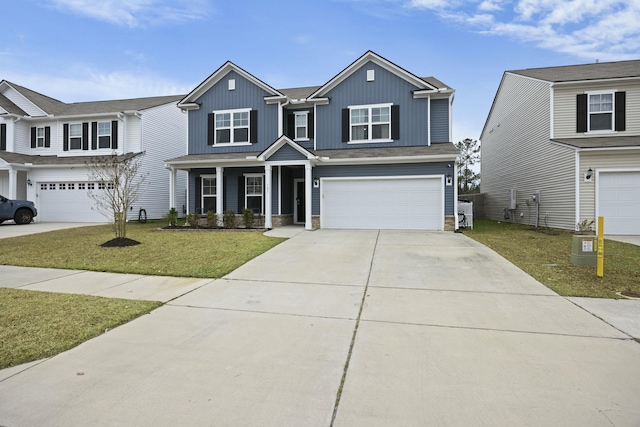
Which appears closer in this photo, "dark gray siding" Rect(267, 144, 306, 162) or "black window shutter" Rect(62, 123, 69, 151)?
"dark gray siding" Rect(267, 144, 306, 162)

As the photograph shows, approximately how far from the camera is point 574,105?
47.5 feet

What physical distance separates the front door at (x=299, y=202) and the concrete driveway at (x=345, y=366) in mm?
11574

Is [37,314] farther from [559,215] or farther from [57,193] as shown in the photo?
[57,193]

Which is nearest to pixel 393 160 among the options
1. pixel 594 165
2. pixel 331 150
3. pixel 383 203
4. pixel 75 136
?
pixel 383 203

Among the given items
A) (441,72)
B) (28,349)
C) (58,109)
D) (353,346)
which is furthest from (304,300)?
(58,109)

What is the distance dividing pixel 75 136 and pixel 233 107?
401 inches

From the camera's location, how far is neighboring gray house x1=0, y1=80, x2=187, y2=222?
1886 centimetres

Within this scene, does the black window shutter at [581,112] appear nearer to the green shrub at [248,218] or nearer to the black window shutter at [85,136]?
the green shrub at [248,218]

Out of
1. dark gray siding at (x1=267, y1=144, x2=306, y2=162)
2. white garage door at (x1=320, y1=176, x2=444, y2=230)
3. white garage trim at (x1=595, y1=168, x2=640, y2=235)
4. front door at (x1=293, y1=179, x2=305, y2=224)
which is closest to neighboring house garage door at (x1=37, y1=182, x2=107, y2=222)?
front door at (x1=293, y1=179, x2=305, y2=224)

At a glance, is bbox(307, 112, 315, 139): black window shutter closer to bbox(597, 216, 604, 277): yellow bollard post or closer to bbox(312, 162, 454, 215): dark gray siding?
bbox(312, 162, 454, 215): dark gray siding

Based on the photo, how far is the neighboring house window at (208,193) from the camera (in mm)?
16672

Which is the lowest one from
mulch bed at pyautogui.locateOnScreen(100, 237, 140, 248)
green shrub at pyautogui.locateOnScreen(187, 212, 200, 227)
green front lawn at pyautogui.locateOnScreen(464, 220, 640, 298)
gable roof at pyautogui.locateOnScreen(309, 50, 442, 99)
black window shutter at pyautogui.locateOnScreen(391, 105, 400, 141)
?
green front lawn at pyautogui.locateOnScreen(464, 220, 640, 298)

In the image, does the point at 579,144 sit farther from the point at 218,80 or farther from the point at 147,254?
the point at 218,80

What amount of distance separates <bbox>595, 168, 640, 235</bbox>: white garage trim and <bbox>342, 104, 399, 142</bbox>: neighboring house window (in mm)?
7899
